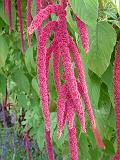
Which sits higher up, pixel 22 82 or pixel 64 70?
pixel 22 82

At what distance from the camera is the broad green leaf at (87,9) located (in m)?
0.80

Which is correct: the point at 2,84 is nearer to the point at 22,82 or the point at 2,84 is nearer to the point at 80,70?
the point at 22,82

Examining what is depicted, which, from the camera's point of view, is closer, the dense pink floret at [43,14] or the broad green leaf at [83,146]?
the dense pink floret at [43,14]

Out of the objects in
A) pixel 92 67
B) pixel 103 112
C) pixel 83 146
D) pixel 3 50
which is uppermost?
pixel 3 50

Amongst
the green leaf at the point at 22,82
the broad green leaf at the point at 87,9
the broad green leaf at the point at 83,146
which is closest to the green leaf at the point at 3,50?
the green leaf at the point at 22,82

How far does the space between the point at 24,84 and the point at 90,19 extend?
1454 mm

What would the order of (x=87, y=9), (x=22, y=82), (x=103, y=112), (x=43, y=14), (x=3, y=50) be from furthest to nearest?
(x=22, y=82), (x=3, y=50), (x=103, y=112), (x=87, y=9), (x=43, y=14)

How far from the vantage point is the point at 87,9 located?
33.3 inches

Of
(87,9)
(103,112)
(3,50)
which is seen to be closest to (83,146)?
(103,112)

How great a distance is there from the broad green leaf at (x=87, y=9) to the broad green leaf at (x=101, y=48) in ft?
0.86

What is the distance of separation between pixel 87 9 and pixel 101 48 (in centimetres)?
32

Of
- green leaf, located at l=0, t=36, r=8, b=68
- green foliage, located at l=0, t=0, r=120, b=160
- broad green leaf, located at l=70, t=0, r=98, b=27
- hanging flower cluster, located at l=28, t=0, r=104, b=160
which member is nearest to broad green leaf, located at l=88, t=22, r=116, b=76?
green foliage, located at l=0, t=0, r=120, b=160

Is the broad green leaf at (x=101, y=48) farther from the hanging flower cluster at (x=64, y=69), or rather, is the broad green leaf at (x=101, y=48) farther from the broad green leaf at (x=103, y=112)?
the hanging flower cluster at (x=64, y=69)

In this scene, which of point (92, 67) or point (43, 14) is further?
point (92, 67)
